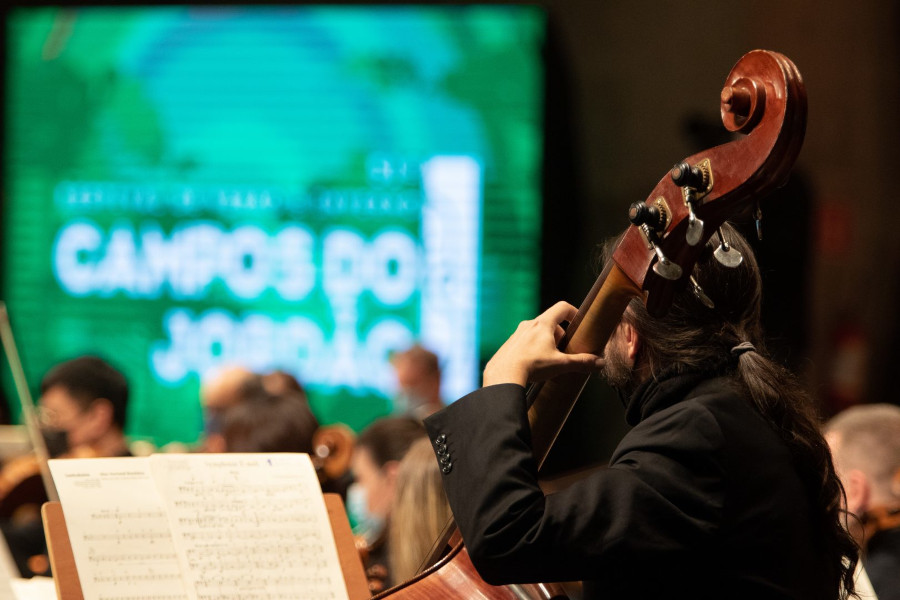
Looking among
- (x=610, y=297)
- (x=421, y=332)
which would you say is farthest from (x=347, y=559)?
(x=421, y=332)

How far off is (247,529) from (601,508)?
71cm

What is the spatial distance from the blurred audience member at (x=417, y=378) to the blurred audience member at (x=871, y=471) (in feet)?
7.82

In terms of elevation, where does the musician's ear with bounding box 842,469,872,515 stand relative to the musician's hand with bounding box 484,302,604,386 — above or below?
below

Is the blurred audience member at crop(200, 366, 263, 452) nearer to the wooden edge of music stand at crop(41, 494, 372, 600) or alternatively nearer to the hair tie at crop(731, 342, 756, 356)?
the wooden edge of music stand at crop(41, 494, 372, 600)

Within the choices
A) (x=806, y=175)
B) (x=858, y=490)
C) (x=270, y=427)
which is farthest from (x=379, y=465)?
(x=806, y=175)

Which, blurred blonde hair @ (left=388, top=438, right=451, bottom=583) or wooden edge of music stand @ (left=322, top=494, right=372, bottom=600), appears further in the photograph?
blurred blonde hair @ (left=388, top=438, right=451, bottom=583)

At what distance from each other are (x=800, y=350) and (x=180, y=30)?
3747mm

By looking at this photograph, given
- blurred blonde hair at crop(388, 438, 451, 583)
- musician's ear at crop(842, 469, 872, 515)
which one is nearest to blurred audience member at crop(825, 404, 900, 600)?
musician's ear at crop(842, 469, 872, 515)

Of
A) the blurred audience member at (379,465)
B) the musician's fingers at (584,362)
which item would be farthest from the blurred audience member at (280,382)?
the musician's fingers at (584,362)

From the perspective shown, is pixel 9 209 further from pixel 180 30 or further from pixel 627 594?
pixel 627 594

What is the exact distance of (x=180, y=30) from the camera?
5961 millimetres

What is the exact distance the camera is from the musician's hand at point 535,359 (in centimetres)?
159

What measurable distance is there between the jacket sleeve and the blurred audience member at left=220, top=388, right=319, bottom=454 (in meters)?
1.76

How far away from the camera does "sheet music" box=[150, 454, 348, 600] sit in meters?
1.81
